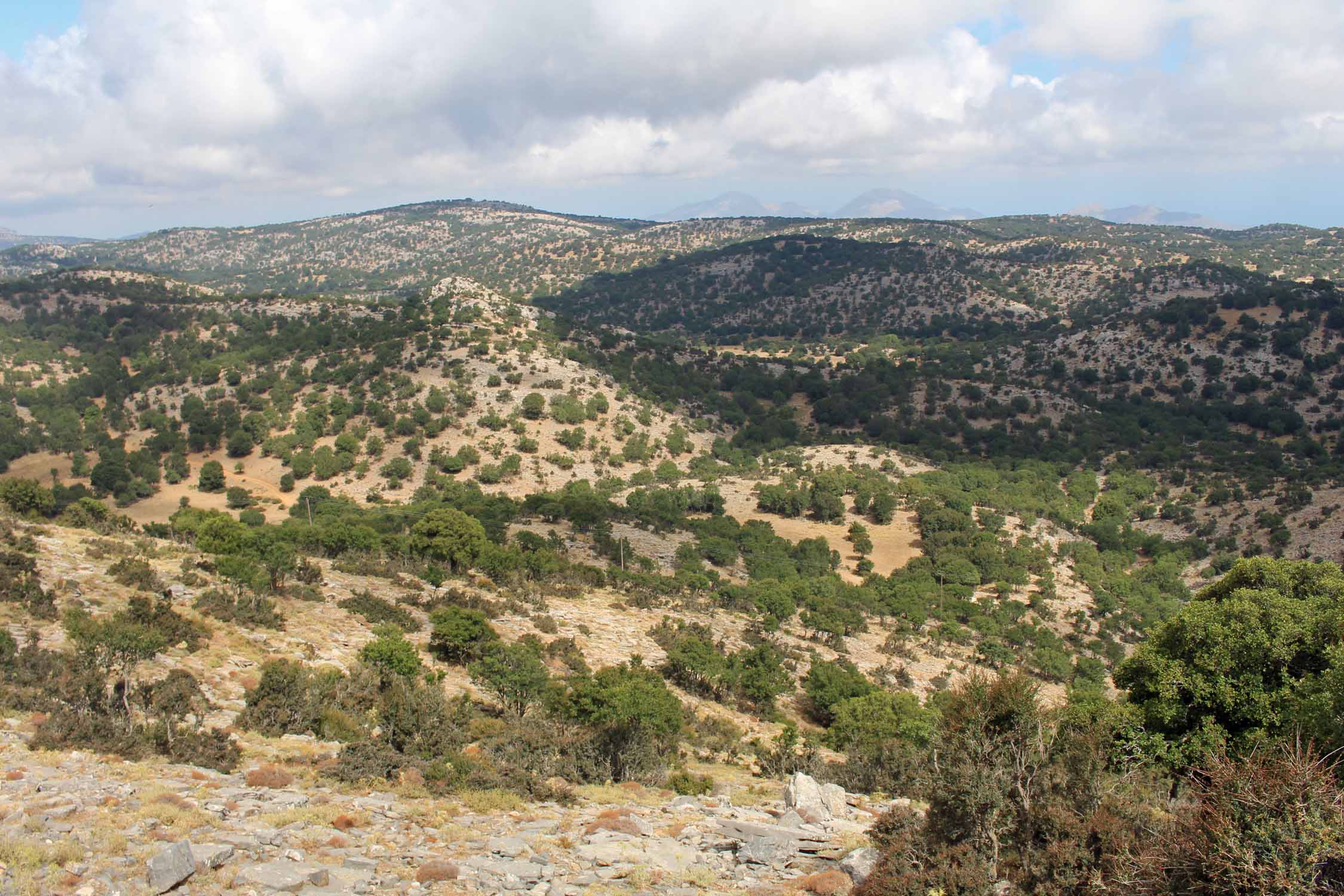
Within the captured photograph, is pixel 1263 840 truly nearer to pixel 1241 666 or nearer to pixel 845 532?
pixel 1241 666

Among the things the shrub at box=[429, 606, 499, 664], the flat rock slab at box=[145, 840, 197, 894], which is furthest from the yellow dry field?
the flat rock slab at box=[145, 840, 197, 894]

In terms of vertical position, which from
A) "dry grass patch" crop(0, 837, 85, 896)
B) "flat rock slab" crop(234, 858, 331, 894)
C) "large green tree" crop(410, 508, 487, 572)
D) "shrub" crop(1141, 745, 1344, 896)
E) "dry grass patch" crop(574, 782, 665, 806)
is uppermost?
"shrub" crop(1141, 745, 1344, 896)

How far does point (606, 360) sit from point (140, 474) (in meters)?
46.1

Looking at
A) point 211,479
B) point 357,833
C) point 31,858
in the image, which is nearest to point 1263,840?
point 357,833

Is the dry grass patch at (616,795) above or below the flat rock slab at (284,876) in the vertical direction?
below

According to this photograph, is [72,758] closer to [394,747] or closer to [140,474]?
[394,747]

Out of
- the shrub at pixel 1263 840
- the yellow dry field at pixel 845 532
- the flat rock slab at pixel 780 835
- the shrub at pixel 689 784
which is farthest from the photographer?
the yellow dry field at pixel 845 532

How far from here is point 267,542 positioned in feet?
76.2

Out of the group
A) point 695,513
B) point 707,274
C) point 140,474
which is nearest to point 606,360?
point 695,513

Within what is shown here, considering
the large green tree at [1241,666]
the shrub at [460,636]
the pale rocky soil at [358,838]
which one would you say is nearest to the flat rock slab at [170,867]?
the pale rocky soil at [358,838]

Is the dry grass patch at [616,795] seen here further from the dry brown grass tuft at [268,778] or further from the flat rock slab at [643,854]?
the dry brown grass tuft at [268,778]

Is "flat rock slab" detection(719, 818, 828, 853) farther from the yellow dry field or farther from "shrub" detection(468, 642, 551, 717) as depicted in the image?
the yellow dry field

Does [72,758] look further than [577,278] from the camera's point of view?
No

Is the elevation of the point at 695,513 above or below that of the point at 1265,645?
below
